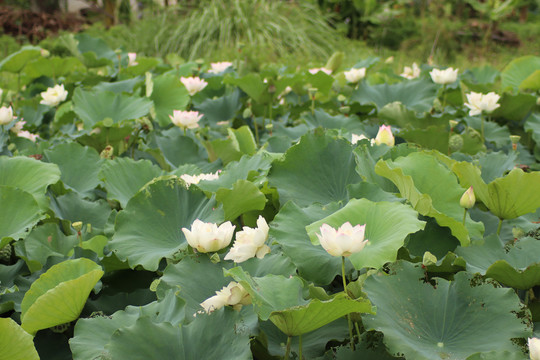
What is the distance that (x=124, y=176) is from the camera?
1.38 meters

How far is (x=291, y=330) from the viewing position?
2.58 feet

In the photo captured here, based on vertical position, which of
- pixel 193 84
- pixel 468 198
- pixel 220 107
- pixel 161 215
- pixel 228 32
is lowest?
pixel 228 32

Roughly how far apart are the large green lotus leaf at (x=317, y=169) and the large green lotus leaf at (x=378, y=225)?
0.76ft

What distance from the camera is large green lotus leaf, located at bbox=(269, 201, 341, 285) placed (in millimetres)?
943

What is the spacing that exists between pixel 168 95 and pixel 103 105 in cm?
26

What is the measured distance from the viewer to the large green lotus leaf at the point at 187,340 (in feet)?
2.50

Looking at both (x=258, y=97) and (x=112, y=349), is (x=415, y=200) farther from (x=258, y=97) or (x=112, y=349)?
(x=258, y=97)

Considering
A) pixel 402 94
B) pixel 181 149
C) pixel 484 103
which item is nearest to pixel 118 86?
pixel 181 149

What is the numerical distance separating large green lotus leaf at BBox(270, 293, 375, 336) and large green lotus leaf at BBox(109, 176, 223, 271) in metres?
0.37

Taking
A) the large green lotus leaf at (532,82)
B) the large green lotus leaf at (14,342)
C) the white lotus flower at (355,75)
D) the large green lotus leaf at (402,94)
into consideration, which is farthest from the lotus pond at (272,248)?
the white lotus flower at (355,75)

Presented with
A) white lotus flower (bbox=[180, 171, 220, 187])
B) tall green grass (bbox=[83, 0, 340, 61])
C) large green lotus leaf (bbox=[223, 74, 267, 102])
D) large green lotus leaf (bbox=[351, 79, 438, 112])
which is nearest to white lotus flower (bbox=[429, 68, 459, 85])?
large green lotus leaf (bbox=[351, 79, 438, 112])

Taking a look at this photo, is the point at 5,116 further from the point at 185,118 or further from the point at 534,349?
the point at 534,349

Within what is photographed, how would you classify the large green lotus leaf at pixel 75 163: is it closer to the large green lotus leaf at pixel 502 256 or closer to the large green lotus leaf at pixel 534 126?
the large green lotus leaf at pixel 502 256

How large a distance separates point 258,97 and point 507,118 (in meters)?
0.96
